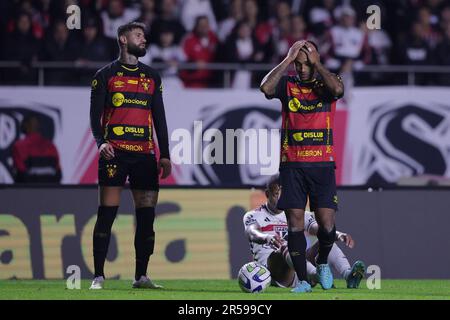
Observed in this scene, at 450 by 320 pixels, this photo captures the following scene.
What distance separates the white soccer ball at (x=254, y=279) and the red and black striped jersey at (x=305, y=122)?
41.3 inches

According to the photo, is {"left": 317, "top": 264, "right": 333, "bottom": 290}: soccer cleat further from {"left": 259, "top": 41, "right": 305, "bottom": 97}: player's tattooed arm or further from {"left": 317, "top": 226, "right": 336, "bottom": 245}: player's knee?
{"left": 259, "top": 41, "right": 305, "bottom": 97}: player's tattooed arm

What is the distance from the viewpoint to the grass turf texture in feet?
37.7

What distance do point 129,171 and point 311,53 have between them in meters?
2.10

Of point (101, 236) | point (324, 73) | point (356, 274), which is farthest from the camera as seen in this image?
point (356, 274)

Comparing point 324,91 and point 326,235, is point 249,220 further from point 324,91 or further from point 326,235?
point 324,91

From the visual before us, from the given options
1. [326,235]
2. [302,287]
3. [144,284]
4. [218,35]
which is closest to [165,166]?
[144,284]

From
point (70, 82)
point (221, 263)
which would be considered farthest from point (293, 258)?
point (70, 82)

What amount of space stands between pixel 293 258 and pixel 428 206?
3998 millimetres

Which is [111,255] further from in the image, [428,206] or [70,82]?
[70,82]

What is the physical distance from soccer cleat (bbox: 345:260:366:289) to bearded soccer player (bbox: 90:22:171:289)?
76.9 inches

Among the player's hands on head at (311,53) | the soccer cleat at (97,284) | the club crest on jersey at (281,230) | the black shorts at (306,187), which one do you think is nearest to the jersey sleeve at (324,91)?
the player's hands on head at (311,53)

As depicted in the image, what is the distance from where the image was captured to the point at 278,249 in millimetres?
13062

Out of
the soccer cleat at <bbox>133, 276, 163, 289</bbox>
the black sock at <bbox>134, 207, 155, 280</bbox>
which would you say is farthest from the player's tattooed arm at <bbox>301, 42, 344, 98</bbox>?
the soccer cleat at <bbox>133, 276, 163, 289</bbox>

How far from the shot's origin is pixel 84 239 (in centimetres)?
1516
